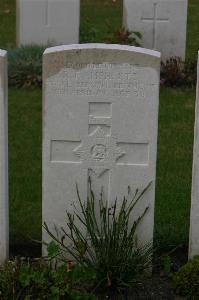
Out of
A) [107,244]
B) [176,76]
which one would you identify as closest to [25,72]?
[176,76]

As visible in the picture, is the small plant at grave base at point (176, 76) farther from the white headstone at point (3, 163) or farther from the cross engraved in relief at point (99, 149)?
the white headstone at point (3, 163)

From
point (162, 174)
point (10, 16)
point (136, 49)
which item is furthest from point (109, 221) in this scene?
point (10, 16)

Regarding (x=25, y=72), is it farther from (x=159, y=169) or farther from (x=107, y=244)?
(x=107, y=244)

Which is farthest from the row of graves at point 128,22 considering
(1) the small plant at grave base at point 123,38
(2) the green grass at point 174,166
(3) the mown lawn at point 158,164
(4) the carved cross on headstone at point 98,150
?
(4) the carved cross on headstone at point 98,150

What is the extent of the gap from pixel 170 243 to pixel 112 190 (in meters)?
0.72

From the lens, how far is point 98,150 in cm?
588

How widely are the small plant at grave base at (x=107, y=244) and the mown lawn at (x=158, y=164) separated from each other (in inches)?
15.2

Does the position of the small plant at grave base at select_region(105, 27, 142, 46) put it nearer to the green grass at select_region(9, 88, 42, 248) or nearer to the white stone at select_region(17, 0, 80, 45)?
the white stone at select_region(17, 0, 80, 45)

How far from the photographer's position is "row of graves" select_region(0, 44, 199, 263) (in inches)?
225

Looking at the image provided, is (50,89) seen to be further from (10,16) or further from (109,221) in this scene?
(10,16)

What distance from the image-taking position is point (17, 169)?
7.97m

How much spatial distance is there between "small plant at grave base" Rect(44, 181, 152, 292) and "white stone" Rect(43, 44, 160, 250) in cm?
7

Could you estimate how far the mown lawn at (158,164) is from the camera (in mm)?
6703

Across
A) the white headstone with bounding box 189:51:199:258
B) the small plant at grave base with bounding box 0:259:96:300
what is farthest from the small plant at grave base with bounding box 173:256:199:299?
the small plant at grave base with bounding box 0:259:96:300
